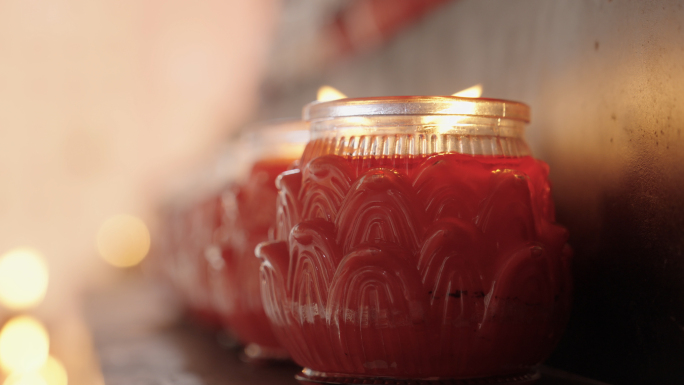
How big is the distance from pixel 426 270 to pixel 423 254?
1cm

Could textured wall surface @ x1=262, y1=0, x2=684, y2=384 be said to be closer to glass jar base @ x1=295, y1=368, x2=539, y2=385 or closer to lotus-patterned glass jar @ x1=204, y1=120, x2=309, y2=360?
glass jar base @ x1=295, y1=368, x2=539, y2=385

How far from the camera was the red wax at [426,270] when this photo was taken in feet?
1.75

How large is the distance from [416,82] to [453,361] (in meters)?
0.59

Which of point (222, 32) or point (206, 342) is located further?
point (222, 32)

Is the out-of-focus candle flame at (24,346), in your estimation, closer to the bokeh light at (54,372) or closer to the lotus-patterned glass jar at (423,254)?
the bokeh light at (54,372)

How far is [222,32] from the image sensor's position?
9.25 ft

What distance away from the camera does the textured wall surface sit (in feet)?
1.77

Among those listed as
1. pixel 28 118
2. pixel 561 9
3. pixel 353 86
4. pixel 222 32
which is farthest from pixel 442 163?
pixel 28 118

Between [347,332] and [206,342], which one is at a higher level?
[347,332]

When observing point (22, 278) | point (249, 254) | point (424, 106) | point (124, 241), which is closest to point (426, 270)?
point (424, 106)

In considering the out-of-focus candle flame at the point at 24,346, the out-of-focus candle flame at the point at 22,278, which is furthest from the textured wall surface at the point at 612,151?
the out-of-focus candle flame at the point at 22,278

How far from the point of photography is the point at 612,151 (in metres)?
0.62

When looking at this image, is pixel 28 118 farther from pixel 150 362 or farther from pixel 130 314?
pixel 150 362

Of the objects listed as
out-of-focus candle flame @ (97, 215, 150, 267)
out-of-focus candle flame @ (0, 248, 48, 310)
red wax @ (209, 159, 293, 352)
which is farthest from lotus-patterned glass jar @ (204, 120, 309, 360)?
out-of-focus candle flame @ (97, 215, 150, 267)
